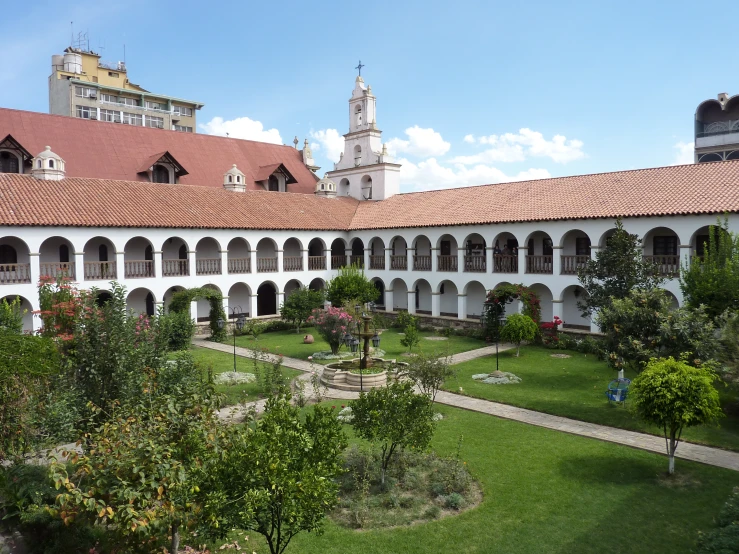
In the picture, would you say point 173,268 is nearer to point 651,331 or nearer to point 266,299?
point 266,299

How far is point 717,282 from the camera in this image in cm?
1638

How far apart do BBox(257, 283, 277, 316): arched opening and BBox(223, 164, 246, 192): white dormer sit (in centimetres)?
573

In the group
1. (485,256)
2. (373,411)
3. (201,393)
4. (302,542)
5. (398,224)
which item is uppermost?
(398,224)

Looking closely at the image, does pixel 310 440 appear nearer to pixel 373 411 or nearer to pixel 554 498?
pixel 373 411

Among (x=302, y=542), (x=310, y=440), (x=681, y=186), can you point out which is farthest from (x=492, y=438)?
(x=681, y=186)

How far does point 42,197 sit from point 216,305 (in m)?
8.64

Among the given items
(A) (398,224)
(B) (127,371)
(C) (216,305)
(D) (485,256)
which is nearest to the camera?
(B) (127,371)

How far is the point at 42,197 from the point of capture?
25.0 metres

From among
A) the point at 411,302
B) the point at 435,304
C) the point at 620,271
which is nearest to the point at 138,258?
the point at 411,302

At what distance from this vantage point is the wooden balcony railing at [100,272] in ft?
86.1

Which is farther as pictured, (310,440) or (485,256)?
(485,256)

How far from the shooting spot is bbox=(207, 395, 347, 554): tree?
6.08m

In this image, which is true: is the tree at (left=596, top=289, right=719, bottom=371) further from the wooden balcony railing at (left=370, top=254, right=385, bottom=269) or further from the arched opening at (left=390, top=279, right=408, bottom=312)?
the arched opening at (left=390, top=279, right=408, bottom=312)

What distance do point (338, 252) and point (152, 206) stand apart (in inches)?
492
